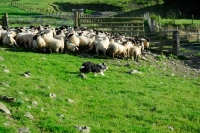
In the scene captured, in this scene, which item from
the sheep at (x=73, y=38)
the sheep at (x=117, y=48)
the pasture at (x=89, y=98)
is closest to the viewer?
the pasture at (x=89, y=98)

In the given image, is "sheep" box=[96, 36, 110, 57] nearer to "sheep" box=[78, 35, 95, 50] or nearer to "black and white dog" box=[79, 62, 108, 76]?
"sheep" box=[78, 35, 95, 50]

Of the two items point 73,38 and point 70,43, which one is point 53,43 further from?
point 73,38

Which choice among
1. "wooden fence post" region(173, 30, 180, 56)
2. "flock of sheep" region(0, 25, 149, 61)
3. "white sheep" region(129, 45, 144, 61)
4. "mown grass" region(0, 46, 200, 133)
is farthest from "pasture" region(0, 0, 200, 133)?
"wooden fence post" region(173, 30, 180, 56)

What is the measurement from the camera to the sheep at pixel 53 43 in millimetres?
18312

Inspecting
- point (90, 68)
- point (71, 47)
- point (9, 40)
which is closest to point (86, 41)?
point (71, 47)

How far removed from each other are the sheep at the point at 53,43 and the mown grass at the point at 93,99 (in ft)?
4.41

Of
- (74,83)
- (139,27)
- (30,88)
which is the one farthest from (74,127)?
(139,27)

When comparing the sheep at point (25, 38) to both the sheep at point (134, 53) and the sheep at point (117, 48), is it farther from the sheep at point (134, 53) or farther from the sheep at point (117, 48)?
the sheep at point (134, 53)

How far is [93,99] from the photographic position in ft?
38.5

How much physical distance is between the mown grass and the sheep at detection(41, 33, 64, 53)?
52.9 inches

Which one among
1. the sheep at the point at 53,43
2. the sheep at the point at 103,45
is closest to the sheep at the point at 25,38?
the sheep at the point at 53,43

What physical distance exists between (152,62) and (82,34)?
14.9 ft

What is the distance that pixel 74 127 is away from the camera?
9211 mm

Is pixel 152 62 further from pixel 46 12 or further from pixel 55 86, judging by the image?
pixel 46 12
